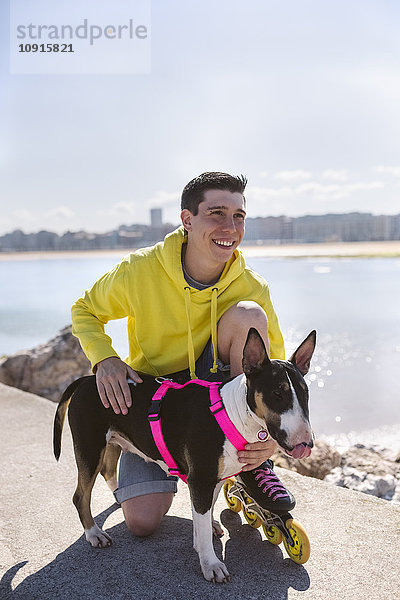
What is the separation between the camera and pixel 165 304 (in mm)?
2721

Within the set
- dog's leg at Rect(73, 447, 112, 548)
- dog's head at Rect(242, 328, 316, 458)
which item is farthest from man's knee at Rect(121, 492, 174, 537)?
dog's head at Rect(242, 328, 316, 458)

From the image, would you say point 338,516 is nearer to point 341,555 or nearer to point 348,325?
point 341,555

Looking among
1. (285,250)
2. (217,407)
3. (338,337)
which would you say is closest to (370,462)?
(217,407)

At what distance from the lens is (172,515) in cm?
274

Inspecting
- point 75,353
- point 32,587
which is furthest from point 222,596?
point 75,353

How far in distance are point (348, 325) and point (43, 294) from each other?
10.0 meters

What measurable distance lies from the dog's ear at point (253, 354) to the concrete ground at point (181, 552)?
0.86 m

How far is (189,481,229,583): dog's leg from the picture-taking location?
2129mm

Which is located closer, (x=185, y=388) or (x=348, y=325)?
(x=185, y=388)

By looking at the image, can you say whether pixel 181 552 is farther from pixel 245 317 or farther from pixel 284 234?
pixel 284 234

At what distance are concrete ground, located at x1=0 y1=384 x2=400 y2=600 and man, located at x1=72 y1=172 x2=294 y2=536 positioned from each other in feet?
0.72

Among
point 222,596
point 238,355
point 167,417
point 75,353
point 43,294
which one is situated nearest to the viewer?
point 222,596

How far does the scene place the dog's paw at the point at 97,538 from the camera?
2.44m

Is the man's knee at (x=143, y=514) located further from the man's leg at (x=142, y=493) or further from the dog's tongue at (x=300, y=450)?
the dog's tongue at (x=300, y=450)
